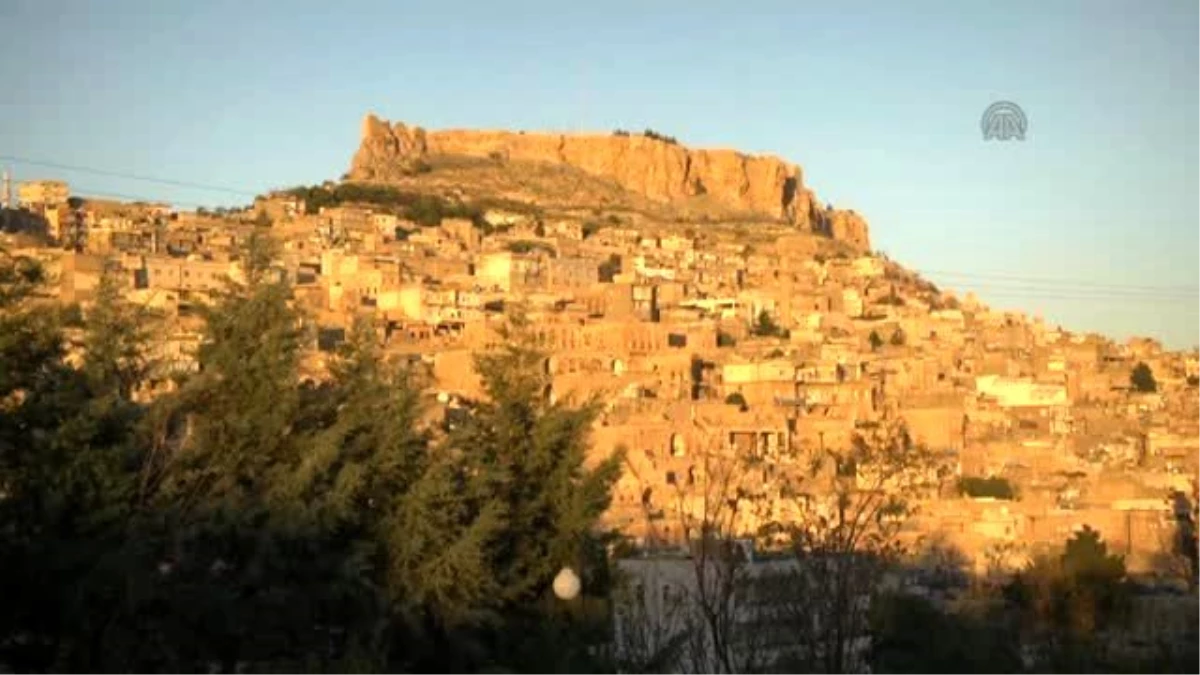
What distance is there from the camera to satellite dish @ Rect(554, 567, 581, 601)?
1094 centimetres

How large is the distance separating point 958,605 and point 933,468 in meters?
13.1

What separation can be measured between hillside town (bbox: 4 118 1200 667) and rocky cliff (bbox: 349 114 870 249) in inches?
417

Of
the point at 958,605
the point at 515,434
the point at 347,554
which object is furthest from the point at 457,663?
the point at 958,605

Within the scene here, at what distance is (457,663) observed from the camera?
10.6 meters

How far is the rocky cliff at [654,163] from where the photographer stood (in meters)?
95.1

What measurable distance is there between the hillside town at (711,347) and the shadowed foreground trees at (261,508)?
952 millimetres

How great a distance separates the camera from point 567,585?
35.8 ft

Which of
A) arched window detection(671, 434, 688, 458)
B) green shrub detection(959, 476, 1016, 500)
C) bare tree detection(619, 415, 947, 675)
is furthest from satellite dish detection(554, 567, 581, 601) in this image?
arched window detection(671, 434, 688, 458)

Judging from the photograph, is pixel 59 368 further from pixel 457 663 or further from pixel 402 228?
pixel 402 228

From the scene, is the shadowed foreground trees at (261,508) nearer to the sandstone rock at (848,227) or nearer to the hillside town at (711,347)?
the hillside town at (711,347)

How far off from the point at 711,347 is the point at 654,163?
51.9m

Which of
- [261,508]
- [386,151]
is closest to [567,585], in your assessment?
[261,508]

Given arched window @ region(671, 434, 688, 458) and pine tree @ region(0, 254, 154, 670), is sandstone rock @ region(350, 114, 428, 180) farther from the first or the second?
pine tree @ region(0, 254, 154, 670)

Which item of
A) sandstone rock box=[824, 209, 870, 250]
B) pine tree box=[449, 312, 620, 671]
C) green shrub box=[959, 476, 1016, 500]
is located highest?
sandstone rock box=[824, 209, 870, 250]
